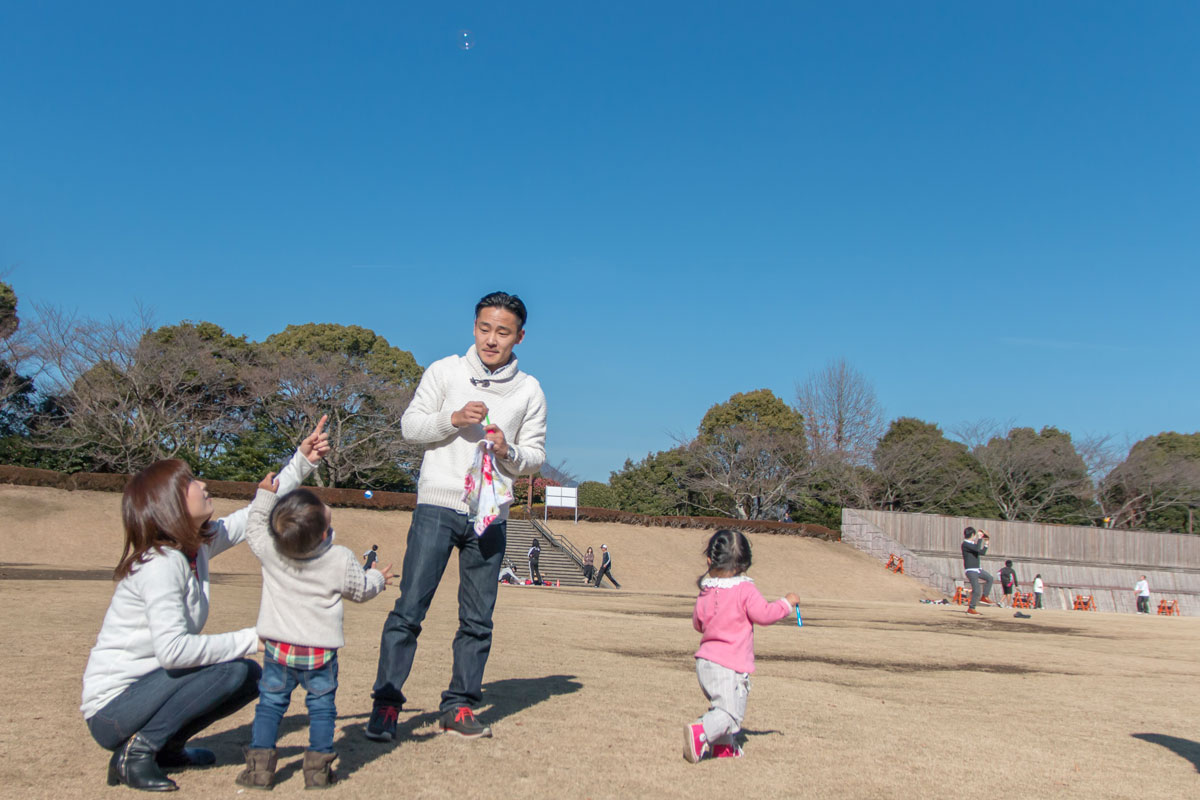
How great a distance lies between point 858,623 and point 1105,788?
1040cm

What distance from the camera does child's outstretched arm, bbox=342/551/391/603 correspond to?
10.2 feet

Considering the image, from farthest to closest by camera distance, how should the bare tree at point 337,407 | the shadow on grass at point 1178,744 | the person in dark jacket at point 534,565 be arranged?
the bare tree at point 337,407 → the person in dark jacket at point 534,565 → the shadow on grass at point 1178,744

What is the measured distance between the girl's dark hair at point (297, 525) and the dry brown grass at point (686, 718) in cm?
80

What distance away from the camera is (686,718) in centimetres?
448

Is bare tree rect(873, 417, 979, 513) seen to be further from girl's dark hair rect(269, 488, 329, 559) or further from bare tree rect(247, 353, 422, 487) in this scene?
girl's dark hair rect(269, 488, 329, 559)

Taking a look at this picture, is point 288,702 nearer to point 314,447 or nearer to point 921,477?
point 314,447

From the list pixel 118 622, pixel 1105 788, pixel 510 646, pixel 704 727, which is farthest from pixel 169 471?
pixel 510 646

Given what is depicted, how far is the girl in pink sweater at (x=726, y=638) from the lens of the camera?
364 centimetres

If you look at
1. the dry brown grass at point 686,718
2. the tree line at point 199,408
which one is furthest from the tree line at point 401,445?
the dry brown grass at point 686,718

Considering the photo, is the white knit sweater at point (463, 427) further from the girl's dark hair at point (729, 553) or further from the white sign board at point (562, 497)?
the white sign board at point (562, 497)

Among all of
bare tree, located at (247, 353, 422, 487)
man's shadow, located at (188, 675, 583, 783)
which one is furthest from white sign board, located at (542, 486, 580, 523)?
man's shadow, located at (188, 675, 583, 783)

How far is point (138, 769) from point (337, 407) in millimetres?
36990

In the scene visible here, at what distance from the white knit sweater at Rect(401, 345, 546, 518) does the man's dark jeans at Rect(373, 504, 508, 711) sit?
0.14 metres

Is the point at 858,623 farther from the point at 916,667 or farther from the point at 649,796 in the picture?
the point at 649,796
